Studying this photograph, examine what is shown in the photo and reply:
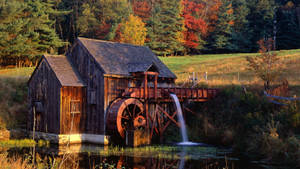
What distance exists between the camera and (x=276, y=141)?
59.3ft

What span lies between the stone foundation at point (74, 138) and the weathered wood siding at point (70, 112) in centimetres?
35

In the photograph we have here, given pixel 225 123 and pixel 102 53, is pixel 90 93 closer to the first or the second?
pixel 102 53

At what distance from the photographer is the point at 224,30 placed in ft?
203

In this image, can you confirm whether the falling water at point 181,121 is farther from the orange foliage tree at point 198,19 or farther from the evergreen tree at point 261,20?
the evergreen tree at point 261,20

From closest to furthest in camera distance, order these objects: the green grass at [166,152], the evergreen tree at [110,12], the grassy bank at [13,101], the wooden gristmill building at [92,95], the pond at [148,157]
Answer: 1. the pond at [148,157]
2. the green grass at [166,152]
3. the wooden gristmill building at [92,95]
4. the grassy bank at [13,101]
5. the evergreen tree at [110,12]

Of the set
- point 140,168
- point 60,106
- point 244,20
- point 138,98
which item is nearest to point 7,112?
point 60,106

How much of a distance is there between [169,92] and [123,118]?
155 inches

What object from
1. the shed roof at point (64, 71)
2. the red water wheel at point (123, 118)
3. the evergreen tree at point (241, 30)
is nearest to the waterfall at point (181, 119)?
the red water wheel at point (123, 118)

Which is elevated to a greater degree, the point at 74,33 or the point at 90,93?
the point at 74,33

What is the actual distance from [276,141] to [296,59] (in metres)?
27.1

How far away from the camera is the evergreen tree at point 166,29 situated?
58.6m

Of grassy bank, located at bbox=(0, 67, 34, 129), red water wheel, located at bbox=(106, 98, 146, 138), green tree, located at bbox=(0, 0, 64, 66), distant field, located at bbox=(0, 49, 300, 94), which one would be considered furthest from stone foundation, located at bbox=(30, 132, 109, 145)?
green tree, located at bbox=(0, 0, 64, 66)

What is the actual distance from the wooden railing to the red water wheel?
651 millimetres

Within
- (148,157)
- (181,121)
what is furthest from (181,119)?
(148,157)
